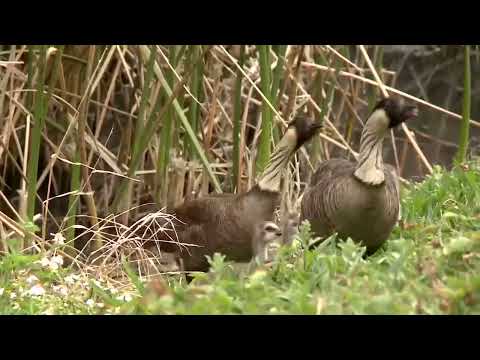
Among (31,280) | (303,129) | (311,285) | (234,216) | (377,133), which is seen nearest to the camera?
(311,285)

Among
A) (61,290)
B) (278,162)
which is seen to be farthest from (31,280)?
(278,162)

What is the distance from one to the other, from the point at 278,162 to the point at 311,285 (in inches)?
80.7

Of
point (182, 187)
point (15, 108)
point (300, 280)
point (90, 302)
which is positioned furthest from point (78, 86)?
point (300, 280)

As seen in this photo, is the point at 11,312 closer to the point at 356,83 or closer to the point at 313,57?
the point at 313,57

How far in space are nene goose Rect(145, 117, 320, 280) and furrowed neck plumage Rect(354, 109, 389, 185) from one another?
44 centimetres

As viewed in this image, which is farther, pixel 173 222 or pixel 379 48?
pixel 379 48

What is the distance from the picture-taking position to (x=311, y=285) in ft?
9.52

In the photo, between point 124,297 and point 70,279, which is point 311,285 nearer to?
point 124,297

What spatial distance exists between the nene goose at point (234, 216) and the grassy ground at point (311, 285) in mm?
794

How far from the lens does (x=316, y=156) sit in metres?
6.14

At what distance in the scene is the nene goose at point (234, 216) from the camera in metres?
4.88

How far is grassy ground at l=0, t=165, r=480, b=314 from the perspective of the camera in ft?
8.14

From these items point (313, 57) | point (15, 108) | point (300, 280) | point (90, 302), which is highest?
point (313, 57)
